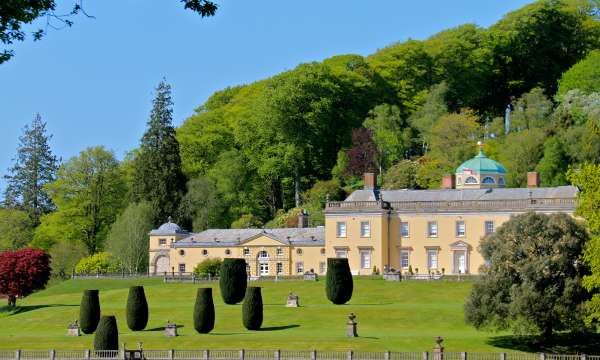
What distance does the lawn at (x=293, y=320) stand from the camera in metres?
48.0

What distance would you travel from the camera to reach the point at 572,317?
1849 inches

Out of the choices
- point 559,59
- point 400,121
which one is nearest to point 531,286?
point 400,121

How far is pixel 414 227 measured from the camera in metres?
75.5

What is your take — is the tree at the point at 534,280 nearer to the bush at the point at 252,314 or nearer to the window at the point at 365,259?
the bush at the point at 252,314

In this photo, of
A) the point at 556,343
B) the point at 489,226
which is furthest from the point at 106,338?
the point at 489,226

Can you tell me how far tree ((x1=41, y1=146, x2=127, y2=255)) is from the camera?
99.4m

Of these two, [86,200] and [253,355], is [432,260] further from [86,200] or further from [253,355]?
[86,200]

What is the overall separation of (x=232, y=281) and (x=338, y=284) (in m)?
6.48

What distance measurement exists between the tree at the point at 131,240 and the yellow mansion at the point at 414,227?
511 inches

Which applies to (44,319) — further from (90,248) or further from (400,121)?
(400,121)

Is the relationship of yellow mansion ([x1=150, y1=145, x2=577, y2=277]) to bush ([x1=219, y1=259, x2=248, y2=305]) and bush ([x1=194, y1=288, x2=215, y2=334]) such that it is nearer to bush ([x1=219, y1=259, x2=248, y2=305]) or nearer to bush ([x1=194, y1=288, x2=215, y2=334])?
bush ([x1=219, y1=259, x2=248, y2=305])

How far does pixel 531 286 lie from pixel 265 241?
122 ft

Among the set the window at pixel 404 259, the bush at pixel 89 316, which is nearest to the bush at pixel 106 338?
the bush at pixel 89 316

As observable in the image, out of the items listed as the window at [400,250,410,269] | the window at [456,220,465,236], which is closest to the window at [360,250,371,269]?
the window at [400,250,410,269]
